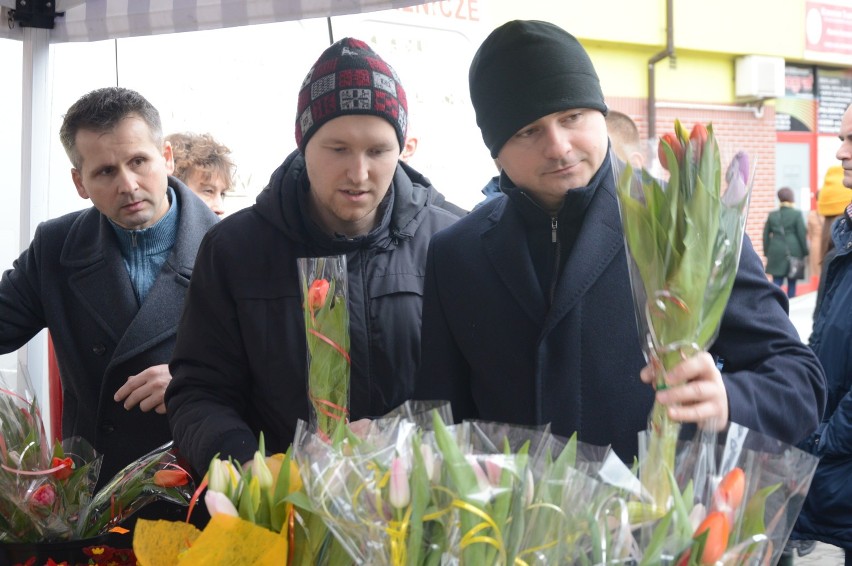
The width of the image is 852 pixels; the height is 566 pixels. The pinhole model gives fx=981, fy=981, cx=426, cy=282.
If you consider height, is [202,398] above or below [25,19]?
below

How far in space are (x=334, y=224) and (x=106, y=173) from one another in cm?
81

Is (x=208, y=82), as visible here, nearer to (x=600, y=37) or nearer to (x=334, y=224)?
(x=334, y=224)

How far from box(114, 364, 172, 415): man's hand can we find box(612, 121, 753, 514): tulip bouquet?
1.46 m

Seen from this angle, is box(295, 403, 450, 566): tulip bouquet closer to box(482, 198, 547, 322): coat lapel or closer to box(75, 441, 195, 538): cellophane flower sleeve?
box(482, 198, 547, 322): coat lapel

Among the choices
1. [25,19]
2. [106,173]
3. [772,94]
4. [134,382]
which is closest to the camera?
[134,382]

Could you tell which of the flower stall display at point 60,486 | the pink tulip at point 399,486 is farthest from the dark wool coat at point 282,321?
the pink tulip at point 399,486

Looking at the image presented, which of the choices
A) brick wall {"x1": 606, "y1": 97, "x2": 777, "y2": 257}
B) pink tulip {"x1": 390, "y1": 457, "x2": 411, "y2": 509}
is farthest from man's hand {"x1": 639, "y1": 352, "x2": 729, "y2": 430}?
brick wall {"x1": 606, "y1": 97, "x2": 777, "y2": 257}

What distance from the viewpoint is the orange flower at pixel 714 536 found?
3.89 feet

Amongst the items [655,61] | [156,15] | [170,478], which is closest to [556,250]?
[170,478]

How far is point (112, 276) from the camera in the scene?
273cm

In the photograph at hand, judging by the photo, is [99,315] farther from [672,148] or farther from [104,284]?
[672,148]

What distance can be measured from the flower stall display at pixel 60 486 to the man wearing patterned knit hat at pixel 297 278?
0.09 meters


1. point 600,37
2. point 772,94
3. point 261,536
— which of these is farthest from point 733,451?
point 772,94

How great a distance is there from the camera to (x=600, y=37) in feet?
39.4
